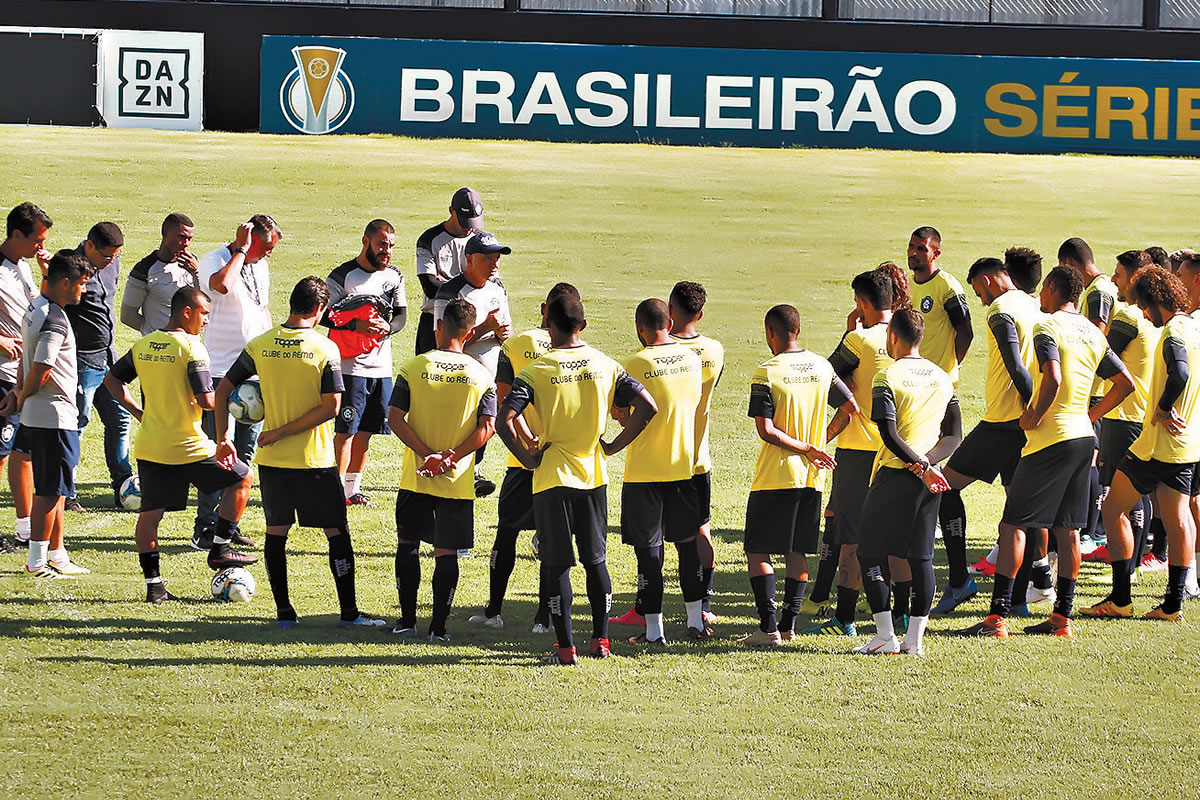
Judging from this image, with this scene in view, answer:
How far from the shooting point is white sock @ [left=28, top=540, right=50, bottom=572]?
8.11 metres

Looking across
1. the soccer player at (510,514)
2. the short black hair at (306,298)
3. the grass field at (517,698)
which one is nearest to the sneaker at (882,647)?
the grass field at (517,698)

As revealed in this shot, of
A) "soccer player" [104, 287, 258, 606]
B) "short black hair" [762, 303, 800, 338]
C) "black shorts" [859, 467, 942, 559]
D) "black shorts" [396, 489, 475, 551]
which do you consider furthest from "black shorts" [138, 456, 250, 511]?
"black shorts" [859, 467, 942, 559]

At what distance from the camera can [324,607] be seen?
7965 mm

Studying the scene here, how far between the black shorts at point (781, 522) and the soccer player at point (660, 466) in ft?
1.06

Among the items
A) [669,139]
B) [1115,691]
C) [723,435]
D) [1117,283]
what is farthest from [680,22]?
[1115,691]

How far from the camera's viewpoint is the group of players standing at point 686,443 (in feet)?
23.1

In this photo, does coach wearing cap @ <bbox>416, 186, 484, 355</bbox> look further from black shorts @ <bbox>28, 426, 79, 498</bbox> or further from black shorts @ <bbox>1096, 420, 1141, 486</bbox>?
black shorts @ <bbox>1096, 420, 1141, 486</bbox>

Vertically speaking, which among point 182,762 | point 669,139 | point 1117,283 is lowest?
point 182,762

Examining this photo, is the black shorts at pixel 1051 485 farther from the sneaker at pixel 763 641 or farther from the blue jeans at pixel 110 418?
the blue jeans at pixel 110 418

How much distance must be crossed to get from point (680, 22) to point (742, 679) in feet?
62.2

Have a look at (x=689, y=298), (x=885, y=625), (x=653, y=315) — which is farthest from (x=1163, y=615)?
(x=653, y=315)

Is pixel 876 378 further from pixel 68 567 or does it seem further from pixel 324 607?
pixel 68 567

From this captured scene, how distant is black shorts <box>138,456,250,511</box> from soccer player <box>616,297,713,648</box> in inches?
91.5

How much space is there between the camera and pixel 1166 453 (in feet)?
26.3
